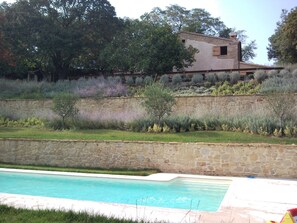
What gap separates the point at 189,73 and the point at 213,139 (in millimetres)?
11112

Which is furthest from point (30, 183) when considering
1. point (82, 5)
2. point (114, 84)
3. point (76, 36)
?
point (82, 5)

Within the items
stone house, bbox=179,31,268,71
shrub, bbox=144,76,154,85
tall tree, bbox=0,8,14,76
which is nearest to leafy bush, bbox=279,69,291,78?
shrub, bbox=144,76,154,85

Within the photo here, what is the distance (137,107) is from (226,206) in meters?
10.7

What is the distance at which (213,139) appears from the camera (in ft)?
40.4

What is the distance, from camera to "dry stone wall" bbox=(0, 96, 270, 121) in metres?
16.1

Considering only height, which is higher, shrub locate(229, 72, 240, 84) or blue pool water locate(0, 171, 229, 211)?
shrub locate(229, 72, 240, 84)

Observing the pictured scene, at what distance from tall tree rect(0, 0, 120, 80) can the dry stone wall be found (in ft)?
24.9

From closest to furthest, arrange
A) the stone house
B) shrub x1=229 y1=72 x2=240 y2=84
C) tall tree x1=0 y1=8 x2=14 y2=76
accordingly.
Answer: shrub x1=229 y1=72 x2=240 y2=84
tall tree x1=0 y1=8 x2=14 y2=76
the stone house

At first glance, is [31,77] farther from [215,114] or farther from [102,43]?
[215,114]

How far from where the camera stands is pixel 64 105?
55.6 feet

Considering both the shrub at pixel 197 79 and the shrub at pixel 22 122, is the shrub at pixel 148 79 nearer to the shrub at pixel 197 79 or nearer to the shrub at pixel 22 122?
the shrub at pixel 197 79

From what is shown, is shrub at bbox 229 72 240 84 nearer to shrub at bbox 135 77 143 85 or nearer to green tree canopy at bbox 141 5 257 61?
shrub at bbox 135 77 143 85

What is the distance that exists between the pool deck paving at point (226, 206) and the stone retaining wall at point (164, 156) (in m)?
1.10

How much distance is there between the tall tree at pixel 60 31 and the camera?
25969mm
